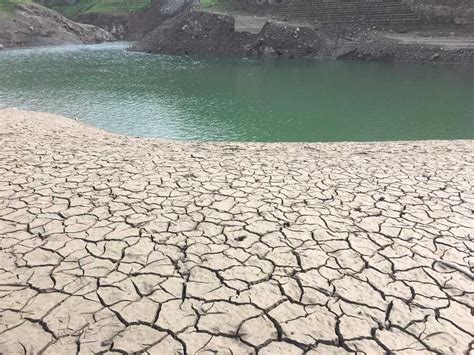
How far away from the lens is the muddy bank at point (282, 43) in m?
34.4

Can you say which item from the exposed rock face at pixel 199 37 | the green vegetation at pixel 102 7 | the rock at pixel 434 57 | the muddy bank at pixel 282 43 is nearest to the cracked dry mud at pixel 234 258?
the rock at pixel 434 57

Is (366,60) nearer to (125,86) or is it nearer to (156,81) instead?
(156,81)

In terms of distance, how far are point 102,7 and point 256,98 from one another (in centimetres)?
6175

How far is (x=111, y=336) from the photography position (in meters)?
3.56

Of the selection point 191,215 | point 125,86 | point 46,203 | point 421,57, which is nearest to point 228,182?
point 191,215

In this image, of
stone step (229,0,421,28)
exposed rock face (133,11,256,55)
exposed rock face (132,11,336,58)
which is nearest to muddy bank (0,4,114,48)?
exposed rock face (132,11,336,58)

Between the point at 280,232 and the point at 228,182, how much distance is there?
6.84 feet

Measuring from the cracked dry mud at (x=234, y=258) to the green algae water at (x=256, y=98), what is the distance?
8110 mm

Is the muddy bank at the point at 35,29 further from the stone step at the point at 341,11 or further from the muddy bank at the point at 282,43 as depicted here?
the stone step at the point at 341,11

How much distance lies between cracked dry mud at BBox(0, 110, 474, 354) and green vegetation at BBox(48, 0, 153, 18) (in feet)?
228

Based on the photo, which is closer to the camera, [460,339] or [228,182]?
[460,339]

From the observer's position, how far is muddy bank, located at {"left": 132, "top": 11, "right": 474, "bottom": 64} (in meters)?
34.4

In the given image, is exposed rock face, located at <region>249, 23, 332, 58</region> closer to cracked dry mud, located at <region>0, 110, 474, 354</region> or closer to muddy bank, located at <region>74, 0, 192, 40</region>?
muddy bank, located at <region>74, 0, 192, 40</region>

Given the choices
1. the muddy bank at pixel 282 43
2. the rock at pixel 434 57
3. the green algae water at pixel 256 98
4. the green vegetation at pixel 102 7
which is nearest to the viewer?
the green algae water at pixel 256 98
